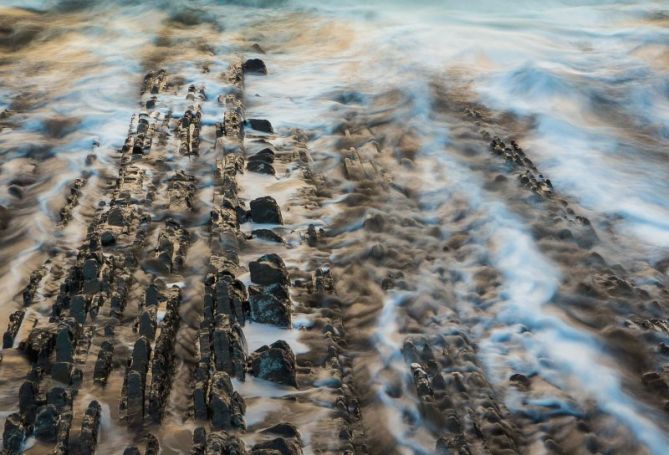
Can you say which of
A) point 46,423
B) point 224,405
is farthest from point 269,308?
point 46,423

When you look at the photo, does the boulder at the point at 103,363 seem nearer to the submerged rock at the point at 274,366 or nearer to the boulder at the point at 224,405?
the boulder at the point at 224,405

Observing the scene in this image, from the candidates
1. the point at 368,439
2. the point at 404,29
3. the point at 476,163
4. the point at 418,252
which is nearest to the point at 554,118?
the point at 476,163

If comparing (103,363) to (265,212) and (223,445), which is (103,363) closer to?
(223,445)

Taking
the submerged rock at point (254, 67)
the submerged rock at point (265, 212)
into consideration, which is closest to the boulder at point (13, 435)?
the submerged rock at point (265, 212)

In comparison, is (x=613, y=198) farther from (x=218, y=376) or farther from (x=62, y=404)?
(x=62, y=404)

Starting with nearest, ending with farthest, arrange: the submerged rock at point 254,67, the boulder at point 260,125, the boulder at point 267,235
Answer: the boulder at point 267,235
the boulder at point 260,125
the submerged rock at point 254,67

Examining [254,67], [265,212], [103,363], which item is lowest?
[254,67]

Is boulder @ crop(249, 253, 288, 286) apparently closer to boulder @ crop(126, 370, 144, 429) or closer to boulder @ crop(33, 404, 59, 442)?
boulder @ crop(126, 370, 144, 429)

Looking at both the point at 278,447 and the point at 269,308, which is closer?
the point at 278,447

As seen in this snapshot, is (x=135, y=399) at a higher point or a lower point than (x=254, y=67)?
higher
